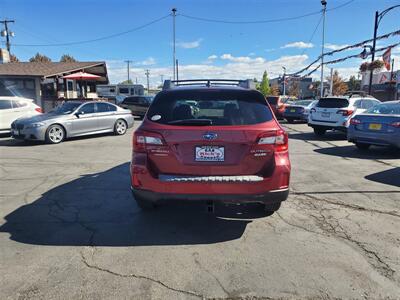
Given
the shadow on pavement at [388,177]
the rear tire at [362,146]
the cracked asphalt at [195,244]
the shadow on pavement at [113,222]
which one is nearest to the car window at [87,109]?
the cracked asphalt at [195,244]

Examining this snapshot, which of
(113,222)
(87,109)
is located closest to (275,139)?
(113,222)

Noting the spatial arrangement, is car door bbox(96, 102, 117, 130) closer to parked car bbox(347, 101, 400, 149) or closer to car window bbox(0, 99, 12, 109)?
car window bbox(0, 99, 12, 109)

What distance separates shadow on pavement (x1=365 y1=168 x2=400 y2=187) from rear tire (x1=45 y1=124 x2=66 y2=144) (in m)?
9.64

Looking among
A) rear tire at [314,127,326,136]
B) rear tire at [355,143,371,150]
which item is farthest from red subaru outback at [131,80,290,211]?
rear tire at [314,127,326,136]

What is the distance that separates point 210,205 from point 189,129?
2.96ft

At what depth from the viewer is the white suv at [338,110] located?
13.0 m

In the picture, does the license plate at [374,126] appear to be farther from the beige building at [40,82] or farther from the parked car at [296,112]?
the beige building at [40,82]

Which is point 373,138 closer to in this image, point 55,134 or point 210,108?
point 210,108

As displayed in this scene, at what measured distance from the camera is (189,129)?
3.88m

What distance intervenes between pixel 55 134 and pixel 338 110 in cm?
1031

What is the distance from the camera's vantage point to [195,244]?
12.9ft

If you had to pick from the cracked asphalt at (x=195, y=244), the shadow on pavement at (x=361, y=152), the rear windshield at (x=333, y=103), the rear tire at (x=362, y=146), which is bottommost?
the cracked asphalt at (x=195, y=244)

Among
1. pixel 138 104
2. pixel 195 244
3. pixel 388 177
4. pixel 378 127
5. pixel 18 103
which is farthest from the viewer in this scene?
pixel 138 104

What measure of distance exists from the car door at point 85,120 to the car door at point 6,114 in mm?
2869
